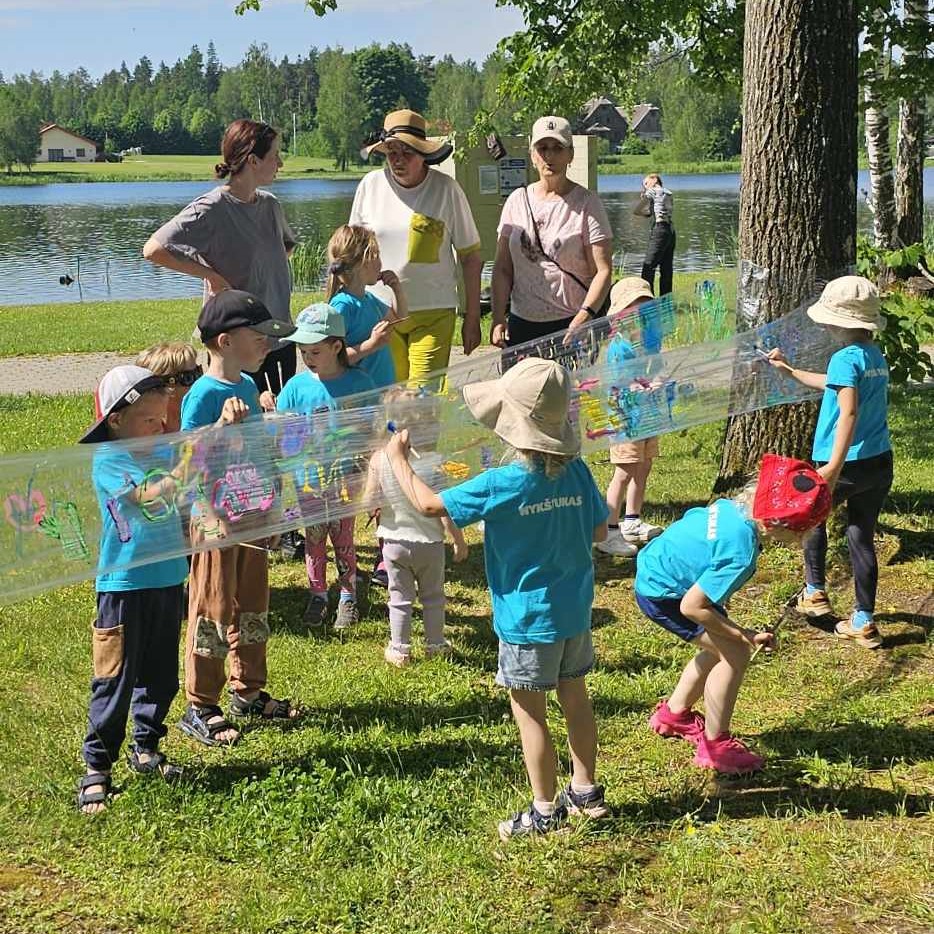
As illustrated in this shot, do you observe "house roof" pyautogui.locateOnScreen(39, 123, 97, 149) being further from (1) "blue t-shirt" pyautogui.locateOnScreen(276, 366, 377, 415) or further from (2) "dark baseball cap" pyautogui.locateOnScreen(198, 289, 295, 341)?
(2) "dark baseball cap" pyautogui.locateOnScreen(198, 289, 295, 341)

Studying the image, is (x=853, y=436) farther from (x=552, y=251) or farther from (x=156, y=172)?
(x=156, y=172)

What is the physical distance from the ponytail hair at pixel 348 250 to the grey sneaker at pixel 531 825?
2.69 meters

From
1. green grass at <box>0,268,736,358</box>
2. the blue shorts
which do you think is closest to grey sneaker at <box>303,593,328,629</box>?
the blue shorts

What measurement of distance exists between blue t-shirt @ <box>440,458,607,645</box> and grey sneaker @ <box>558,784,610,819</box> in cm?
55

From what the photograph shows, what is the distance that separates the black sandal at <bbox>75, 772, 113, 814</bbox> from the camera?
409cm

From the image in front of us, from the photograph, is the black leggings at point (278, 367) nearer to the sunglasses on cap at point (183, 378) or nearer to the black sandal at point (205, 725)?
the sunglasses on cap at point (183, 378)

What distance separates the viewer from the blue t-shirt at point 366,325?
219 inches

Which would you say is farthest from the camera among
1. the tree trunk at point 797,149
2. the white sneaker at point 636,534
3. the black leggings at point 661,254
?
the black leggings at point 661,254

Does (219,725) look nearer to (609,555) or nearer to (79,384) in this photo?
(609,555)

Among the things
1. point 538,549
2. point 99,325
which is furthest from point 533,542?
point 99,325

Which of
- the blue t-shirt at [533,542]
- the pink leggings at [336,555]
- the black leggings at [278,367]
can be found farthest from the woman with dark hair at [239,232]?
the blue t-shirt at [533,542]

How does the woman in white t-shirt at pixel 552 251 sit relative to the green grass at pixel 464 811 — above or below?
above

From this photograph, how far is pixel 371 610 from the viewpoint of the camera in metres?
6.04

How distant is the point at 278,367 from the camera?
6.75 metres
